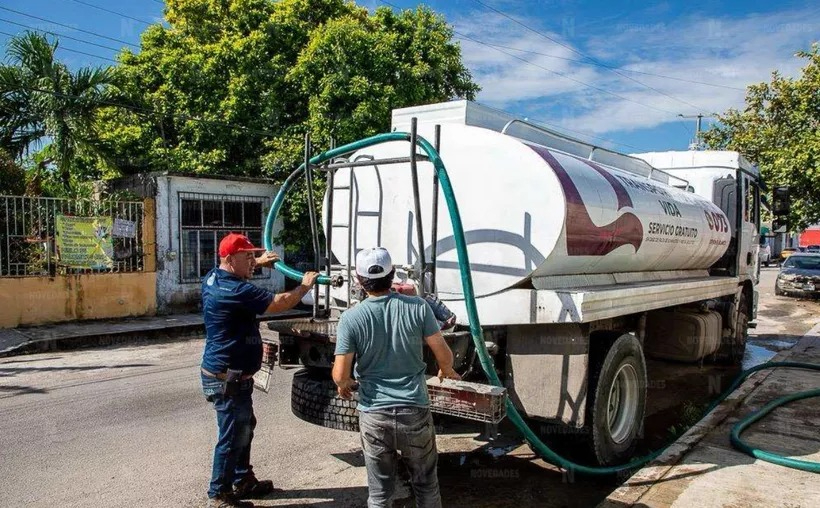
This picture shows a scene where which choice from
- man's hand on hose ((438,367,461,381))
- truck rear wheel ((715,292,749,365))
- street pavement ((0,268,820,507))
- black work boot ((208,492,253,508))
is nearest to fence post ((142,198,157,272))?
street pavement ((0,268,820,507))

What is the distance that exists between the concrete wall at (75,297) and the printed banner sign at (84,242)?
11.2 inches

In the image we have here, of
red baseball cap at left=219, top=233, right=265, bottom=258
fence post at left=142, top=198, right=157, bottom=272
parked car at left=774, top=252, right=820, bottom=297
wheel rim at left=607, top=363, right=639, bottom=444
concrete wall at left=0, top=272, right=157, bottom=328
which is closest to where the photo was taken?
red baseball cap at left=219, top=233, right=265, bottom=258

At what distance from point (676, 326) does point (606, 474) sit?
3.45m

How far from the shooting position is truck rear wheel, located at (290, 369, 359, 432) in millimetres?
3969

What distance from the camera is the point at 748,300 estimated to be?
9680 mm

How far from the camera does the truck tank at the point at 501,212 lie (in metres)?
4.25

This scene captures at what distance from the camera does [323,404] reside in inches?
161

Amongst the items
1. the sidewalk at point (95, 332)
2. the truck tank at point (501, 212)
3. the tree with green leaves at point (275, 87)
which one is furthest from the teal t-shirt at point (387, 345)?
the tree with green leaves at point (275, 87)

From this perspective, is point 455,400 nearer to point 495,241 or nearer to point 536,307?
point 536,307

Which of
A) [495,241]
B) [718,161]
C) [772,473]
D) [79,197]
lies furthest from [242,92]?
[772,473]

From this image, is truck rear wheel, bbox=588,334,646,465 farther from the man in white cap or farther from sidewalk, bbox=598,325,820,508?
the man in white cap

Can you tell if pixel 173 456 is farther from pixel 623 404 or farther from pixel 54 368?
pixel 54 368

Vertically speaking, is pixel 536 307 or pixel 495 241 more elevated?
pixel 495 241

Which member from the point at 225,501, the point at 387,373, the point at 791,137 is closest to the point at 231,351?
the point at 225,501
